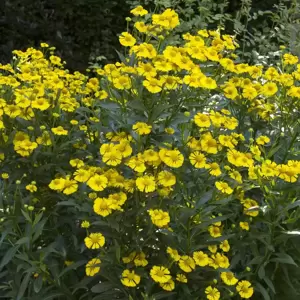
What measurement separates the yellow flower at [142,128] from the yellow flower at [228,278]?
19.1 inches

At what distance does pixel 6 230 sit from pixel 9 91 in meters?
0.51

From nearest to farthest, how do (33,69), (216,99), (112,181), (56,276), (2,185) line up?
(112,181), (56,276), (2,185), (33,69), (216,99)

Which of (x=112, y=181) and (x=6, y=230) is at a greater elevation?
(x=112, y=181)

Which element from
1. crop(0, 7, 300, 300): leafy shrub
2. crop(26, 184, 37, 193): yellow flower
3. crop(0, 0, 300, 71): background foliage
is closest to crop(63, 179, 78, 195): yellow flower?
crop(0, 7, 300, 300): leafy shrub

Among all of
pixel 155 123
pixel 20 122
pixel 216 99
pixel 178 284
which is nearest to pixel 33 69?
pixel 20 122

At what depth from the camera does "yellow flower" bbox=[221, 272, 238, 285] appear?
1.98 m

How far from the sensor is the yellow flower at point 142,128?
1.95 m

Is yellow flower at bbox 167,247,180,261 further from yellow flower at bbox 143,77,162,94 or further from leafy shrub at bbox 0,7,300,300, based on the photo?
yellow flower at bbox 143,77,162,94

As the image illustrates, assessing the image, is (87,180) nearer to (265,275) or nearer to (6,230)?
(6,230)

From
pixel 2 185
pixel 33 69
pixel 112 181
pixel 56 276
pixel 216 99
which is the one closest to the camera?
pixel 112 181

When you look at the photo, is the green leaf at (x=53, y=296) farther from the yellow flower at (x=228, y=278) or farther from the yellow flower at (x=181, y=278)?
the yellow flower at (x=228, y=278)

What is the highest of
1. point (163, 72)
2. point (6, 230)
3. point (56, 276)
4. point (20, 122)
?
point (163, 72)

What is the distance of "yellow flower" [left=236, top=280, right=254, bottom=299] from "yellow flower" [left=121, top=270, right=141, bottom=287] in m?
0.32

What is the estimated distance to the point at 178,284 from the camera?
2031 millimetres
